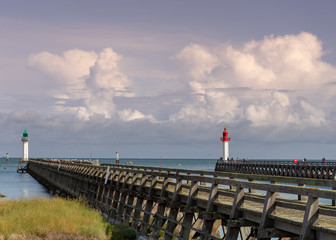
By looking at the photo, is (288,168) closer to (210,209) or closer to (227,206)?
(210,209)

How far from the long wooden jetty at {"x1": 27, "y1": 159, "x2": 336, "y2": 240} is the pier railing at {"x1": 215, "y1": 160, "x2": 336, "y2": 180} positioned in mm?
31328

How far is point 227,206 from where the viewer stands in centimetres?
1245

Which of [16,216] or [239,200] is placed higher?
[239,200]

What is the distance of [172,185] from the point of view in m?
18.5

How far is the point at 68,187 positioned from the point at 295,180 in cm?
3721

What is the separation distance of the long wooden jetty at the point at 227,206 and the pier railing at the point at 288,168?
103 ft

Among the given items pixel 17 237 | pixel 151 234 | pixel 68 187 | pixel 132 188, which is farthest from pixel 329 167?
pixel 17 237

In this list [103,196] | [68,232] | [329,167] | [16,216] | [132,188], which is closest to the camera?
[68,232]

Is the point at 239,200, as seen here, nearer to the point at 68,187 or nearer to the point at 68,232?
the point at 68,232

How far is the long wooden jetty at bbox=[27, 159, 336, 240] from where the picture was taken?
31.0ft

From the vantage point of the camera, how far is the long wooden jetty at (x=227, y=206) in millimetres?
9438

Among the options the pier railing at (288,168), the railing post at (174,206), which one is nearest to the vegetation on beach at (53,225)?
the railing post at (174,206)

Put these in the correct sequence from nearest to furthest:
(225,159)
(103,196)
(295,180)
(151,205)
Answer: (295,180)
(151,205)
(103,196)
(225,159)

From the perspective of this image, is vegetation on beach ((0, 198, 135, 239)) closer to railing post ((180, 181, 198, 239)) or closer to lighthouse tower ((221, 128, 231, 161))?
railing post ((180, 181, 198, 239))
